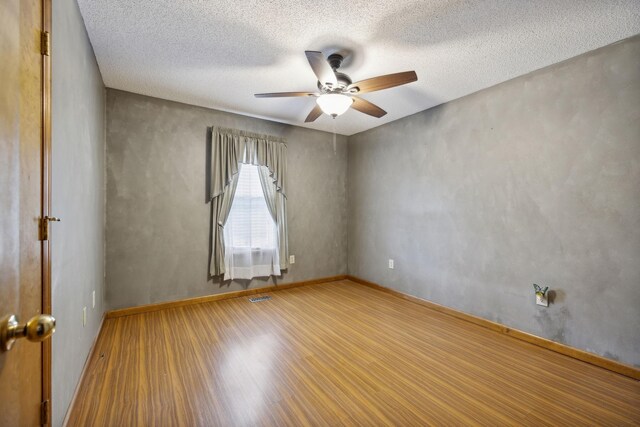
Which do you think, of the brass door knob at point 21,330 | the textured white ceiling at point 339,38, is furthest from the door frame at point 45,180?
the textured white ceiling at point 339,38

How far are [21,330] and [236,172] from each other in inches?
124

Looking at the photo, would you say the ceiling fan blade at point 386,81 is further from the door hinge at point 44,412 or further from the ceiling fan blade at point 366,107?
the door hinge at point 44,412

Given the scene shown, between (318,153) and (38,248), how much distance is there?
3779 millimetres

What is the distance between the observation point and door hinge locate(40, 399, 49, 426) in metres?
1.00

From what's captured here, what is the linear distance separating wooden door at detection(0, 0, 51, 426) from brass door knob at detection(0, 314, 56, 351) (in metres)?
0.02

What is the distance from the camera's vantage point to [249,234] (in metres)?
3.80

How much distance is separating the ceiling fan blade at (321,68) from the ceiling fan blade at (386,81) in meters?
0.21

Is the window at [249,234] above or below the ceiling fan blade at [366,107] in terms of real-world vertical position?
below

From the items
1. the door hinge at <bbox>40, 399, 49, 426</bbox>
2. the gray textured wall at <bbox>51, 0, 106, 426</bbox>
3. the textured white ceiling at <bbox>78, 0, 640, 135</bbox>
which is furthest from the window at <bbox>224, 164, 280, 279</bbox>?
the door hinge at <bbox>40, 399, 49, 426</bbox>

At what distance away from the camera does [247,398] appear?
174cm

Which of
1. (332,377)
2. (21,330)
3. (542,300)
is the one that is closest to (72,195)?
(21,330)

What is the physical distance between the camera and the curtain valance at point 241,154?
11.5 feet

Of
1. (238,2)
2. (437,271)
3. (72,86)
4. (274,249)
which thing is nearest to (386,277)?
(437,271)

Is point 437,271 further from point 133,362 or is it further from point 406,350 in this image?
point 133,362
